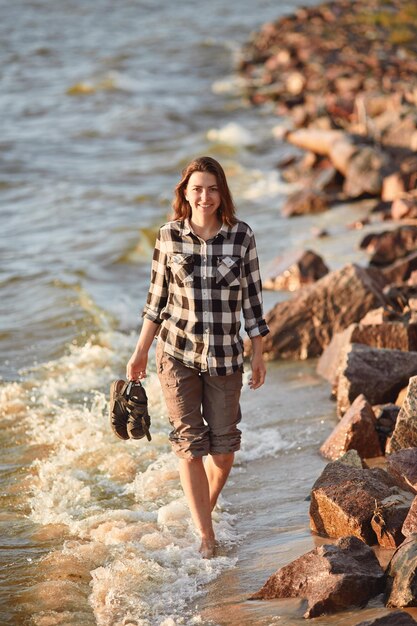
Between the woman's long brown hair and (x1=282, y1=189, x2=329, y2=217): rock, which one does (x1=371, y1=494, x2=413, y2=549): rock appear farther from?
(x1=282, y1=189, x2=329, y2=217): rock

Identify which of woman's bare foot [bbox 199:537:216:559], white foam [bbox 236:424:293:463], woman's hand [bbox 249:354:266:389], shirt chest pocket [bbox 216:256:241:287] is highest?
shirt chest pocket [bbox 216:256:241:287]

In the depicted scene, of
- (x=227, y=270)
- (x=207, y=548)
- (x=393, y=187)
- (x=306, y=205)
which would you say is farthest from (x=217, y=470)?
(x=306, y=205)

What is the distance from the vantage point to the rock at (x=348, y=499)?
5352mm

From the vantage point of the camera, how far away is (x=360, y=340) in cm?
806

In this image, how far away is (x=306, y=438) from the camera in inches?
290

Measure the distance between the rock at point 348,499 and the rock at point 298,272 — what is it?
16.8 ft

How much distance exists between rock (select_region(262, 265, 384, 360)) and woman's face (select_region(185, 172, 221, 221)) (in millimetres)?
3804

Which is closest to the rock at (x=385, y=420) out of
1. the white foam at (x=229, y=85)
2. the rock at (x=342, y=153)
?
the rock at (x=342, y=153)

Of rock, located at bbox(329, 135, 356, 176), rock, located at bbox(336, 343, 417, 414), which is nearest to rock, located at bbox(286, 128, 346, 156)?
rock, located at bbox(329, 135, 356, 176)

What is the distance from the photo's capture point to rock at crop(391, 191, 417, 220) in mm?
12935

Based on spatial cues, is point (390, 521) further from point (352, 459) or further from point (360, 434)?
point (360, 434)

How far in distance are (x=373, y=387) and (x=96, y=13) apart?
3790 cm

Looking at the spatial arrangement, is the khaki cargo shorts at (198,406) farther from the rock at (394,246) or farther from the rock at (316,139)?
the rock at (316,139)

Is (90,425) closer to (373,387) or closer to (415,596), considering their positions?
(373,387)
